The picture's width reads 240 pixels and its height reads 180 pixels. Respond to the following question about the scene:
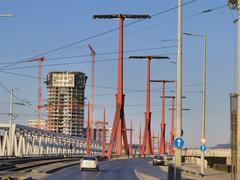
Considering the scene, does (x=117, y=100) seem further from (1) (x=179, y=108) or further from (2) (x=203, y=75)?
(1) (x=179, y=108)

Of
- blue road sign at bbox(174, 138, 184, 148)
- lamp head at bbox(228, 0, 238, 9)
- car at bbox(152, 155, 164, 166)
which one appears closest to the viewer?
lamp head at bbox(228, 0, 238, 9)

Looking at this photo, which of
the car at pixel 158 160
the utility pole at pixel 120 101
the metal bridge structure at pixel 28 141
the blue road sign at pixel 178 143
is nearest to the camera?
the blue road sign at pixel 178 143

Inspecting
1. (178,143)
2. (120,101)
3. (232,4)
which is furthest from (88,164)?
(120,101)

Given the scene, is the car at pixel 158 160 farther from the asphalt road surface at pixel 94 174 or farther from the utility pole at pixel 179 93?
the utility pole at pixel 179 93

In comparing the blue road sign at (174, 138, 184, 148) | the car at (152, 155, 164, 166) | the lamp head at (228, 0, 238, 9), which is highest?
the lamp head at (228, 0, 238, 9)

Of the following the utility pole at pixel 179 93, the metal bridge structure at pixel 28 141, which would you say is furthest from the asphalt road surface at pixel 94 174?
the metal bridge structure at pixel 28 141

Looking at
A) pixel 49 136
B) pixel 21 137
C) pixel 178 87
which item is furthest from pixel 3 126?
pixel 178 87

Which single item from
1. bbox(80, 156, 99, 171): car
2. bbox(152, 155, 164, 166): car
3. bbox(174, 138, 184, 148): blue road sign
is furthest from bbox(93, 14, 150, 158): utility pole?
bbox(174, 138, 184, 148): blue road sign

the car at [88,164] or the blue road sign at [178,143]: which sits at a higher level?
the blue road sign at [178,143]

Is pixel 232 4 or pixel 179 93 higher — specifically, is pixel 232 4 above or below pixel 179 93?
above

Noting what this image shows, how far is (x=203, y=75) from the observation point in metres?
54.6

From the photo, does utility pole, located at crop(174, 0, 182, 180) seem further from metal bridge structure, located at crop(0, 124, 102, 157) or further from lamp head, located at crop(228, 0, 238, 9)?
metal bridge structure, located at crop(0, 124, 102, 157)

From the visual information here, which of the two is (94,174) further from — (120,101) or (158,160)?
(120,101)

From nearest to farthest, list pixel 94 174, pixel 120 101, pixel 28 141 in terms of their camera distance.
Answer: pixel 94 174 < pixel 120 101 < pixel 28 141
